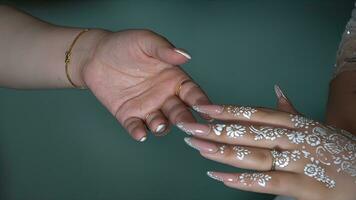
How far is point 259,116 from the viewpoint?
27.0 inches

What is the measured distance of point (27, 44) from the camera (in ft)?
3.03

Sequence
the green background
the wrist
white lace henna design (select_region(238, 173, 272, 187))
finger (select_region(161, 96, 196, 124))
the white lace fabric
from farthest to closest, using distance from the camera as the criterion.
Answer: the green background → the white lace fabric → the wrist → finger (select_region(161, 96, 196, 124)) → white lace henna design (select_region(238, 173, 272, 187))

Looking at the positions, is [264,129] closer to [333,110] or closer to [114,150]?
[333,110]

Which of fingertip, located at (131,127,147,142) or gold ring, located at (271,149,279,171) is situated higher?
gold ring, located at (271,149,279,171)

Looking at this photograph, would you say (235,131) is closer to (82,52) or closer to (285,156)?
(285,156)

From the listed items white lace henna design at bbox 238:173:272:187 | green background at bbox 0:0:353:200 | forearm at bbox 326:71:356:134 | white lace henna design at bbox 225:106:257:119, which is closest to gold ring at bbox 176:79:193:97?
white lace henna design at bbox 225:106:257:119

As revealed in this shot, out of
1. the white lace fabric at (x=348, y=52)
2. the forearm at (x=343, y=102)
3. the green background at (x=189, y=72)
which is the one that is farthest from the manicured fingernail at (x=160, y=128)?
the green background at (x=189, y=72)

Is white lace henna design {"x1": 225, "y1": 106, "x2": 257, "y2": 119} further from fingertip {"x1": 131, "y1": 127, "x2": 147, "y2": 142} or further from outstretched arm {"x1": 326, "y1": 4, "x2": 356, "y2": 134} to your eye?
outstretched arm {"x1": 326, "y1": 4, "x2": 356, "y2": 134}

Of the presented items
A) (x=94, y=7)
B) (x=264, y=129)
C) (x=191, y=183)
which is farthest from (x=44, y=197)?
(x=264, y=129)

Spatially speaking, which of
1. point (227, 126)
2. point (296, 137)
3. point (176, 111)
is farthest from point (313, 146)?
point (176, 111)

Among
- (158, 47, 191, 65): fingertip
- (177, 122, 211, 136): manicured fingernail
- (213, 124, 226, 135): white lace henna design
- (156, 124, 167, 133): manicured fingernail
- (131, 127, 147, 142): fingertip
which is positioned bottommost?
(131, 127, 147, 142): fingertip

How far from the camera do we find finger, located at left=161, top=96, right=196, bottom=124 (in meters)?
0.72

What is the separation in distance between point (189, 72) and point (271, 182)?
92cm

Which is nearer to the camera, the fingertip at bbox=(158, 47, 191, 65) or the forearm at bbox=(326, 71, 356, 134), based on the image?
the fingertip at bbox=(158, 47, 191, 65)
